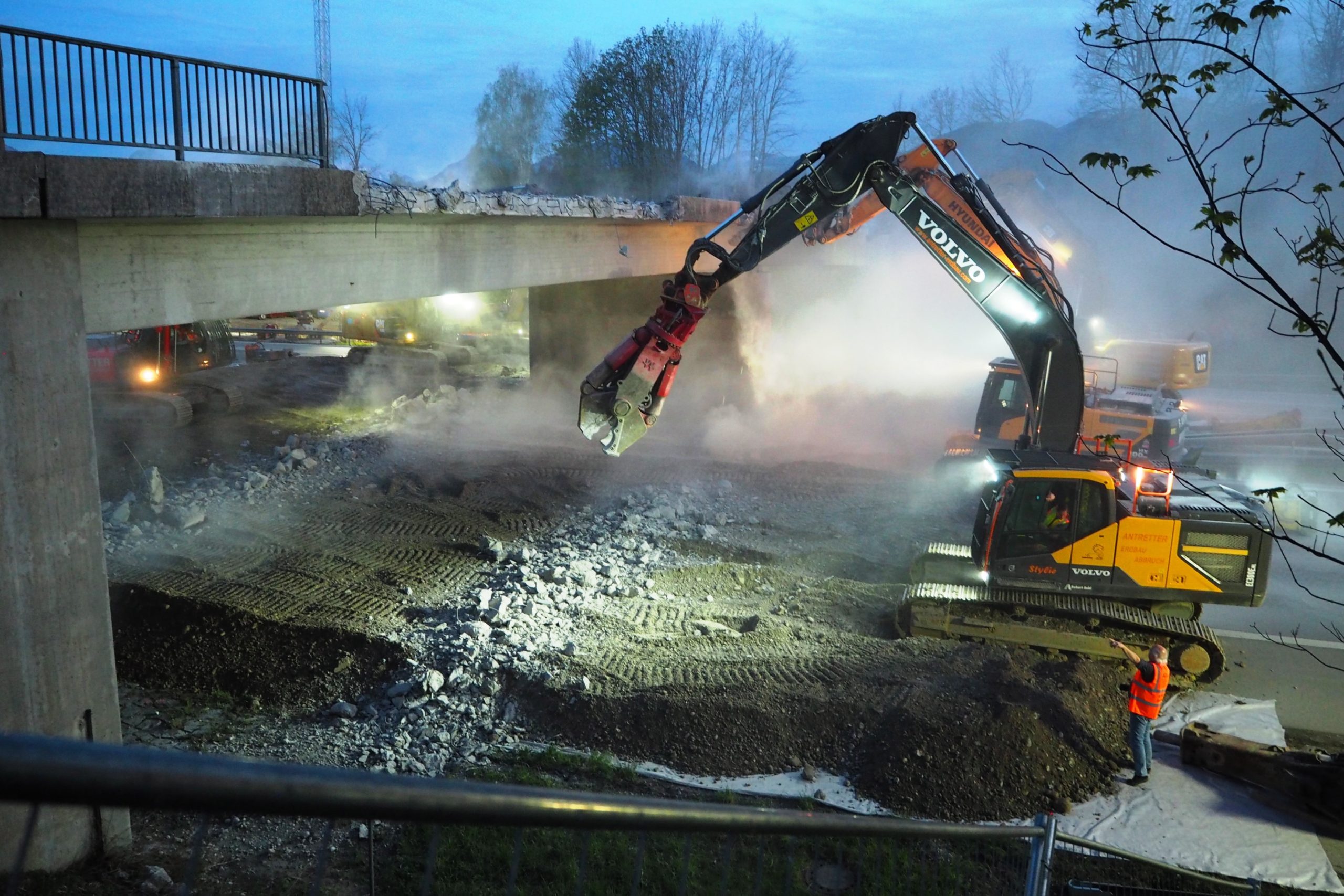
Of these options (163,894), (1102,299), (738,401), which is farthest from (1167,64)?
(163,894)

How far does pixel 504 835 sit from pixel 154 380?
60.2ft

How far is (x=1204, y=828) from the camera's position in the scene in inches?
332

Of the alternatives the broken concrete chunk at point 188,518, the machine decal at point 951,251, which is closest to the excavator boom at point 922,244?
the machine decal at point 951,251

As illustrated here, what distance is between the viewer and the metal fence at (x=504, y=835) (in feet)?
3.68

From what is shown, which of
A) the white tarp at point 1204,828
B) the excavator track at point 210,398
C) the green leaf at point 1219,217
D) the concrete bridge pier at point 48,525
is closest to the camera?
the green leaf at point 1219,217

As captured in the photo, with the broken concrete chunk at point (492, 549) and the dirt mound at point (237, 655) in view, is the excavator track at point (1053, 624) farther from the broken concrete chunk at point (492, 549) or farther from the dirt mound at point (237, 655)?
the dirt mound at point (237, 655)

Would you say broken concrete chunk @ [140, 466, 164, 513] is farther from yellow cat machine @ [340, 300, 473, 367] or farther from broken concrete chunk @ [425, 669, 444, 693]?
yellow cat machine @ [340, 300, 473, 367]

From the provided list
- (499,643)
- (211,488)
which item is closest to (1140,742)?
(499,643)

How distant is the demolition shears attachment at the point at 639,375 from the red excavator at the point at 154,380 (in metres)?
12.5

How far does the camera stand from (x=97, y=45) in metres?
7.04

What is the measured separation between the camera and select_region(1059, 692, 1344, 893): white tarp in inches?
311

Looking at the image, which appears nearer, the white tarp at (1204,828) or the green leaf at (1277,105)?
the green leaf at (1277,105)

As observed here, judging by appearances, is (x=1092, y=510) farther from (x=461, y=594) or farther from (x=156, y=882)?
(x=156, y=882)

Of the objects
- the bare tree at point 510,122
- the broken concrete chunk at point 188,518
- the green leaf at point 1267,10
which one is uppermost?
the bare tree at point 510,122
